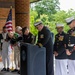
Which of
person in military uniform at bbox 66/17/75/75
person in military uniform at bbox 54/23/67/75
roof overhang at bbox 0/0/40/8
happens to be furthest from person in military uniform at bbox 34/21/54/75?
roof overhang at bbox 0/0/40/8

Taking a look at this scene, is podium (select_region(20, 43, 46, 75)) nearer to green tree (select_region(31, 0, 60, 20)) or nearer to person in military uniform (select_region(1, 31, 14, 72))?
person in military uniform (select_region(1, 31, 14, 72))

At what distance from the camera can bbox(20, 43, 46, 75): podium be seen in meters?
4.67

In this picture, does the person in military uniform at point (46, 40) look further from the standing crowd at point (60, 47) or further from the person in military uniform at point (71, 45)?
the person in military uniform at point (71, 45)

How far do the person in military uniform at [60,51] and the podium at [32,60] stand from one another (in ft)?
2.56

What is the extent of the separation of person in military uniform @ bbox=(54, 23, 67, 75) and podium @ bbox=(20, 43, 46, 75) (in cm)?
78

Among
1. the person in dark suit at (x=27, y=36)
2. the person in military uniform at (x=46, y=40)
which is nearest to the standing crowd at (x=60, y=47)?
the person in military uniform at (x=46, y=40)

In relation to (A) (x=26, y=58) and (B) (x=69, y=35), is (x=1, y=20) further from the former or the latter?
(A) (x=26, y=58)

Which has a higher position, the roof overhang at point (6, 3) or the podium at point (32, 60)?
the roof overhang at point (6, 3)

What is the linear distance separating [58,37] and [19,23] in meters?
4.90

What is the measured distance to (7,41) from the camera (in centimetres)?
784

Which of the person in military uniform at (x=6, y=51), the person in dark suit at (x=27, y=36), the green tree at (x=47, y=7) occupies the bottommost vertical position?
the person in military uniform at (x=6, y=51)

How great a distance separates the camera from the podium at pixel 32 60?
467 centimetres

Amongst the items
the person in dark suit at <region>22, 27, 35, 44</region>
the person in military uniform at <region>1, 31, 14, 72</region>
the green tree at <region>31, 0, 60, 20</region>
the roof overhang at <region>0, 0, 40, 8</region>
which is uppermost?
the green tree at <region>31, 0, 60, 20</region>

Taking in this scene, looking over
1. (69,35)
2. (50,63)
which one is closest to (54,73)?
(50,63)
